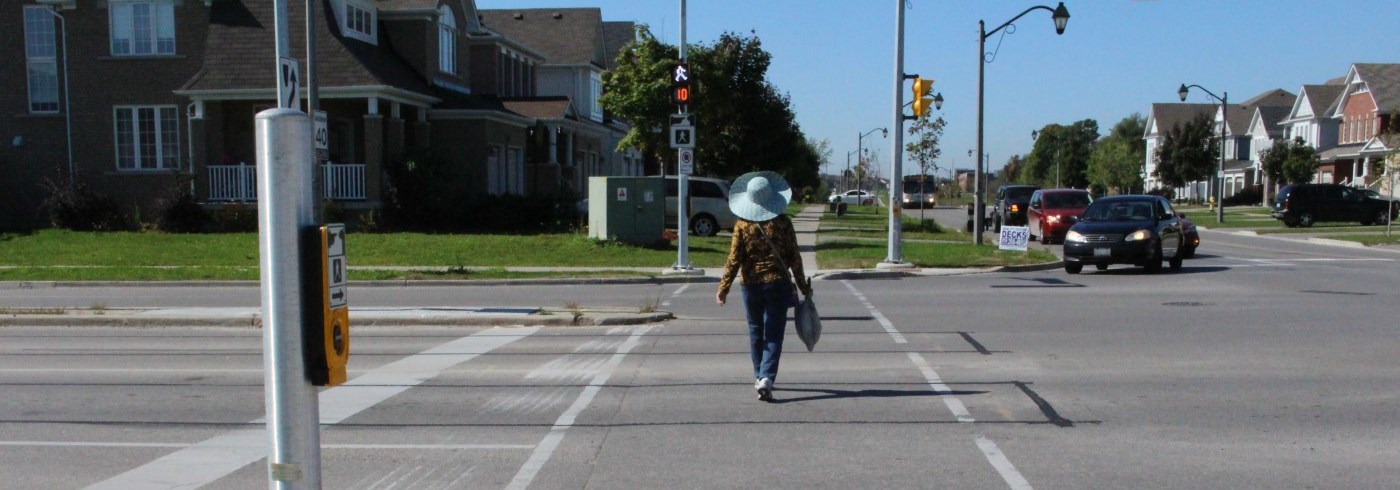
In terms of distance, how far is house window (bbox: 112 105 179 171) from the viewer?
1234 inches

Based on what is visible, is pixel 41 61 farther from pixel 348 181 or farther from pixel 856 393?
pixel 856 393

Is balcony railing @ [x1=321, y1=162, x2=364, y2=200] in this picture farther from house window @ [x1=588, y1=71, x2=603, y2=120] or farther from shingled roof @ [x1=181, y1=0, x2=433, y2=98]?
house window @ [x1=588, y1=71, x2=603, y2=120]

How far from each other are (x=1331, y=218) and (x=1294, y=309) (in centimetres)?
3453

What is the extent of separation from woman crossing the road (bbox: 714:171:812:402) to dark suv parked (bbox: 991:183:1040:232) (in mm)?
29626

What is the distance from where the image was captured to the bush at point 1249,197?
7656 centimetres

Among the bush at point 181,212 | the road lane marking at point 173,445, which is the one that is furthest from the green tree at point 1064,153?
the road lane marking at point 173,445

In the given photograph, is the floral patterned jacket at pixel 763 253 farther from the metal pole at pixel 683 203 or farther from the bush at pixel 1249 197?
the bush at pixel 1249 197

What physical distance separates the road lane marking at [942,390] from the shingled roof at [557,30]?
127 feet

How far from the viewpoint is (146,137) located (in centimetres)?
3159

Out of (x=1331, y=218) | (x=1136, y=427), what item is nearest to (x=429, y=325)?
(x=1136, y=427)

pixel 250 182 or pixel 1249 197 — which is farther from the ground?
pixel 250 182

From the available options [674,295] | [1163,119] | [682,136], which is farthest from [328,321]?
[1163,119]

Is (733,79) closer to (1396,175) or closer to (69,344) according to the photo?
(1396,175)

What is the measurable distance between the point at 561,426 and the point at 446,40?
30547mm
